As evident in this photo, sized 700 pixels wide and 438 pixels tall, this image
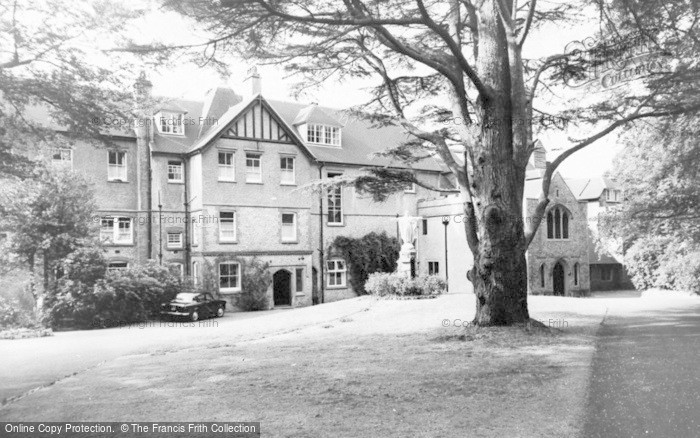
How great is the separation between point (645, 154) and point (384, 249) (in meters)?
15.9

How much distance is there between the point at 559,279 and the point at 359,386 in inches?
1284

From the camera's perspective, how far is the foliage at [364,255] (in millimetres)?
35000

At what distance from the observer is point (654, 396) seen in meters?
7.39

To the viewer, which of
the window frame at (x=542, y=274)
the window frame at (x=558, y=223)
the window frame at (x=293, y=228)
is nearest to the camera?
the window frame at (x=293, y=228)

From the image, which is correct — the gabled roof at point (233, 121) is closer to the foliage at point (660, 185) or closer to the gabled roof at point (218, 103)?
the gabled roof at point (218, 103)

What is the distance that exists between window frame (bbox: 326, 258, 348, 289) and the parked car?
9.62m

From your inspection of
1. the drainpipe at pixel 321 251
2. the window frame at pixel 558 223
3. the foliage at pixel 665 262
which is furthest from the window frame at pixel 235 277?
the foliage at pixel 665 262

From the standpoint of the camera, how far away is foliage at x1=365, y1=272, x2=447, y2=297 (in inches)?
906

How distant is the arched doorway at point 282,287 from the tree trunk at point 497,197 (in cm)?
2061

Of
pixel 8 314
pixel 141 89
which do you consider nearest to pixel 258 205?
pixel 8 314

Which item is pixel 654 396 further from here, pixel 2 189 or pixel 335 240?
pixel 335 240

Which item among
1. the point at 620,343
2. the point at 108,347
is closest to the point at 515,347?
the point at 620,343

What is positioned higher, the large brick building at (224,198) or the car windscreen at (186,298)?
the large brick building at (224,198)

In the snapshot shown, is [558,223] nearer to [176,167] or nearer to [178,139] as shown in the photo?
[176,167]
